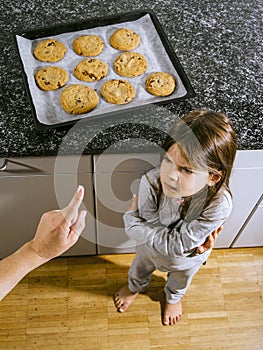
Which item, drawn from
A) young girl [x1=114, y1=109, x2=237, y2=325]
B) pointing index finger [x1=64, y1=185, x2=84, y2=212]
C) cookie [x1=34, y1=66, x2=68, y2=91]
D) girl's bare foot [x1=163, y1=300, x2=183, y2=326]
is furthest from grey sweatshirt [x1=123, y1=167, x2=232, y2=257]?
girl's bare foot [x1=163, y1=300, x2=183, y2=326]

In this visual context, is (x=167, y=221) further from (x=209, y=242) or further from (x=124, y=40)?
(x=124, y=40)

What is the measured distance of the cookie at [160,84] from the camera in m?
1.12

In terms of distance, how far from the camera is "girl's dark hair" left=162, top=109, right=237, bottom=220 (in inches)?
37.5

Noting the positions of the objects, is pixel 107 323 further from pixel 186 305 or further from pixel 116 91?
pixel 116 91

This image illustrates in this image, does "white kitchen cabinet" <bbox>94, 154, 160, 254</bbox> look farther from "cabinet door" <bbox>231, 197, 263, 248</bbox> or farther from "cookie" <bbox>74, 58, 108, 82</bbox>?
"cabinet door" <bbox>231, 197, 263, 248</bbox>

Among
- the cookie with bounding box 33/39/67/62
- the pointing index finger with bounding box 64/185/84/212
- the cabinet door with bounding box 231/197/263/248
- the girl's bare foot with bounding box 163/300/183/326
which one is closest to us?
the pointing index finger with bounding box 64/185/84/212

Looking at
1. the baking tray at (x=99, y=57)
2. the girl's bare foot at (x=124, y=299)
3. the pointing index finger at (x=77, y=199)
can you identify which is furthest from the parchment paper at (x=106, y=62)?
the girl's bare foot at (x=124, y=299)

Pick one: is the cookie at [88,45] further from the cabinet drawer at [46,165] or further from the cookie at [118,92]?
the cabinet drawer at [46,165]

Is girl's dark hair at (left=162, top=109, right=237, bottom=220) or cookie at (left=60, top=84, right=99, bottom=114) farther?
cookie at (left=60, top=84, right=99, bottom=114)

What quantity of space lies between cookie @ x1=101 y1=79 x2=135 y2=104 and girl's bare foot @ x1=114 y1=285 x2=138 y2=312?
0.75 metres

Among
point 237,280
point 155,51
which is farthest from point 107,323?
point 155,51

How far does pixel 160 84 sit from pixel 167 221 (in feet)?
1.15

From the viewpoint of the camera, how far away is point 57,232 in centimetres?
98

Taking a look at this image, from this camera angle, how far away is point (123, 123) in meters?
1.08
